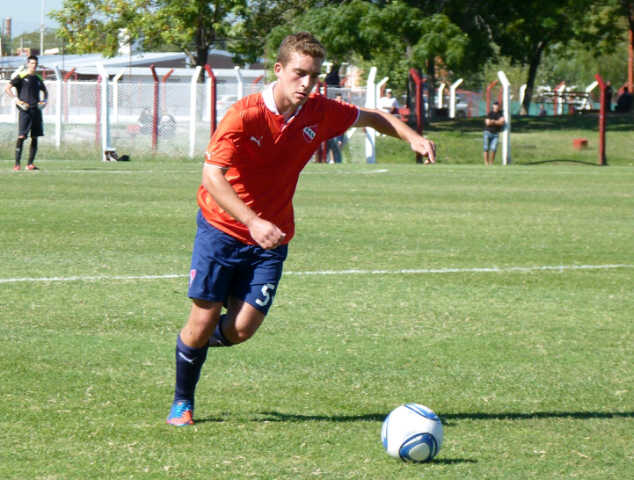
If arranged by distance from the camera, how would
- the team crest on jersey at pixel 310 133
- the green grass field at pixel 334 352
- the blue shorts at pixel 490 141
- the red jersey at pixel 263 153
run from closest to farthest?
the green grass field at pixel 334 352 < the red jersey at pixel 263 153 < the team crest on jersey at pixel 310 133 < the blue shorts at pixel 490 141

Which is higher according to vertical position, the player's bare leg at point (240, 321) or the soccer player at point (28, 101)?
the soccer player at point (28, 101)

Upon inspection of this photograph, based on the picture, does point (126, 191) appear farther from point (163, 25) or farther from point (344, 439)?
point (163, 25)

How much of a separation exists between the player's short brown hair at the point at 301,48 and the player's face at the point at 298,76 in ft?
0.06

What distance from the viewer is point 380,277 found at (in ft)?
31.0

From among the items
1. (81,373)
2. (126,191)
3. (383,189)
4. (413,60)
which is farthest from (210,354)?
(413,60)

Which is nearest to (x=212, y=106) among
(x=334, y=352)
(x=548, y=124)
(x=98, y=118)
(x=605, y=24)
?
(x=98, y=118)

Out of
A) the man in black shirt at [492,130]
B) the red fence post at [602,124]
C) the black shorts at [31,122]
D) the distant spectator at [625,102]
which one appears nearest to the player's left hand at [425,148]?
the black shorts at [31,122]

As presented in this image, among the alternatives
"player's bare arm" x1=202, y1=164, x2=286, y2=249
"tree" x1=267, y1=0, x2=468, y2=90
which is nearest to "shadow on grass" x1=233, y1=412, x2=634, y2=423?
"player's bare arm" x1=202, y1=164, x2=286, y2=249

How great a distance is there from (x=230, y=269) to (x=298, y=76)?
92 centimetres

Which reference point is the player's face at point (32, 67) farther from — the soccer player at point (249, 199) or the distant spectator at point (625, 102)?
the distant spectator at point (625, 102)

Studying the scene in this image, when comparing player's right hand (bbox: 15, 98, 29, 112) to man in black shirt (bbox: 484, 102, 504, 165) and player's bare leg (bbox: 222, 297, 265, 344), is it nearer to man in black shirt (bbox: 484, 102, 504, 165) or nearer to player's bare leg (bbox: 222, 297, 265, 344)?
man in black shirt (bbox: 484, 102, 504, 165)

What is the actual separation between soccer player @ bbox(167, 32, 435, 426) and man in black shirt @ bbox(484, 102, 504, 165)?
79.2 ft

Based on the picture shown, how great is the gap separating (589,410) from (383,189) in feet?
44.0

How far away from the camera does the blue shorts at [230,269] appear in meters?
4.91
